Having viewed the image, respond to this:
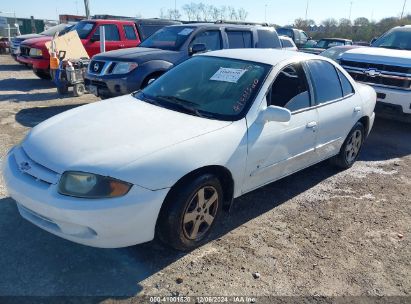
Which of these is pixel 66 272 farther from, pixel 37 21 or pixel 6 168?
pixel 37 21

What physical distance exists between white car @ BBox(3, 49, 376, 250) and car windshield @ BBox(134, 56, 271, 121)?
0.01m

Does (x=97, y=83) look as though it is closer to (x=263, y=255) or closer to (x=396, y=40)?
(x=263, y=255)

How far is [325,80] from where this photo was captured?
14.4ft

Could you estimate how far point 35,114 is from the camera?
720 centimetres

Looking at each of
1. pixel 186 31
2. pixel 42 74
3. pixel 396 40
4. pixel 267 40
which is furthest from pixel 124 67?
pixel 396 40

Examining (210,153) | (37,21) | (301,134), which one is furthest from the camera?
(37,21)

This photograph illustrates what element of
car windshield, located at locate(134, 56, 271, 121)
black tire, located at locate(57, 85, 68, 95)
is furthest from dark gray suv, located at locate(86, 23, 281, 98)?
car windshield, located at locate(134, 56, 271, 121)

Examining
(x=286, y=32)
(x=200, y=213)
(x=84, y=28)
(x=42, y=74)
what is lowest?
(x=42, y=74)

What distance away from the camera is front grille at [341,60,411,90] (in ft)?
22.1

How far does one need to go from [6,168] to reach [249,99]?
83.6 inches

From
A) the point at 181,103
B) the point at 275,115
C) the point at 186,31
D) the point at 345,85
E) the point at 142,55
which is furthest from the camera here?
the point at 186,31

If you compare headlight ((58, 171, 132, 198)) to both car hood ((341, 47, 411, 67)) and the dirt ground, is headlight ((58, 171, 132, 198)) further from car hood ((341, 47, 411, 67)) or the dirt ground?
car hood ((341, 47, 411, 67))

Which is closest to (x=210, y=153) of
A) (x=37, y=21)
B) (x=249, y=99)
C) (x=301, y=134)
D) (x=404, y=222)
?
(x=249, y=99)

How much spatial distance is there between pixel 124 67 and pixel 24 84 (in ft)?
16.5
